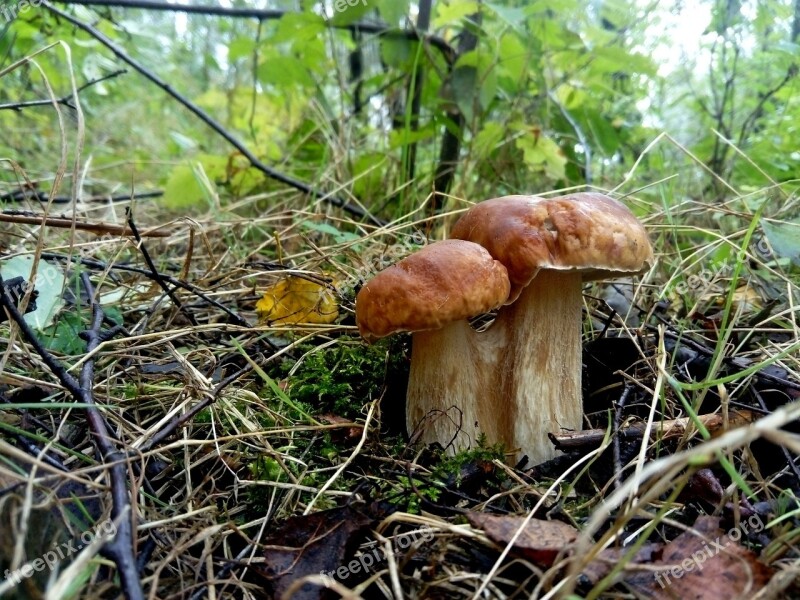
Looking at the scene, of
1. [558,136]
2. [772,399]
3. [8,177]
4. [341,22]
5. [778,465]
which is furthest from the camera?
[8,177]

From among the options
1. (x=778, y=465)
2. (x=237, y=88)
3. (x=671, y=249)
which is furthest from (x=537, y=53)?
(x=237, y=88)

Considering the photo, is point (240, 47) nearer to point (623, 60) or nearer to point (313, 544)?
point (623, 60)

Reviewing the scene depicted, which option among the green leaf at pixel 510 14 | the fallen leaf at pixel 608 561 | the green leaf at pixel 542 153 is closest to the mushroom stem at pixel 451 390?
the fallen leaf at pixel 608 561

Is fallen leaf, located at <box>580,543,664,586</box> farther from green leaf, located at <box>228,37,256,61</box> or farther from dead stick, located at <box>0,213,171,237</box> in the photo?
green leaf, located at <box>228,37,256,61</box>

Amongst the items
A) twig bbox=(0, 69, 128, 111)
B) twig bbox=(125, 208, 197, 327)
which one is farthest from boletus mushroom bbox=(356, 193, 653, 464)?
twig bbox=(0, 69, 128, 111)

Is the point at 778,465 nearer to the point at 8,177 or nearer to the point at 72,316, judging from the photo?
A: the point at 72,316

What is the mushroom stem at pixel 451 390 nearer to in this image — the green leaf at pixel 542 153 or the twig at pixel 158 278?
the twig at pixel 158 278

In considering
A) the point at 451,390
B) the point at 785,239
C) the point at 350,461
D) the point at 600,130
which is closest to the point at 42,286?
the point at 350,461
